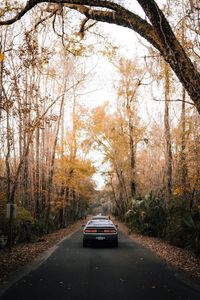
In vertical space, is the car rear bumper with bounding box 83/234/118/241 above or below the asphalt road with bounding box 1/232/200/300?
above

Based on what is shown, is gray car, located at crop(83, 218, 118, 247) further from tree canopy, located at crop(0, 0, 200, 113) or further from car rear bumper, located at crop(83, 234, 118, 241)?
tree canopy, located at crop(0, 0, 200, 113)

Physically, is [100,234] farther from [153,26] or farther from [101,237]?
[153,26]

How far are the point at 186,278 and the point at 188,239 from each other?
23.8ft

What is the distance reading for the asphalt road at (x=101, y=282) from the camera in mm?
6945

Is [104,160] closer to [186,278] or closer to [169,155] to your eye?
[169,155]

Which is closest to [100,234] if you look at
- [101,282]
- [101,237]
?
[101,237]

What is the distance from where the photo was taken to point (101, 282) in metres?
8.27

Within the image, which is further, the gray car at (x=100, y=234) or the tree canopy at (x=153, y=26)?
the gray car at (x=100, y=234)

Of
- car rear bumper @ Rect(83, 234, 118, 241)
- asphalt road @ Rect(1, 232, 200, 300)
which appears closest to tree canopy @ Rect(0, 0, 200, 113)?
asphalt road @ Rect(1, 232, 200, 300)

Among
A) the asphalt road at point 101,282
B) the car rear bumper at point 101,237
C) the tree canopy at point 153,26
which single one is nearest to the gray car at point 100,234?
the car rear bumper at point 101,237

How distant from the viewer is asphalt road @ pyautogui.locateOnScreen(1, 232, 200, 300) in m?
6.95

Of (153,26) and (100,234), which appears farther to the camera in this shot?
(100,234)

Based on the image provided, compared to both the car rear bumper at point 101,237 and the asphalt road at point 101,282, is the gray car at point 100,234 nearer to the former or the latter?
the car rear bumper at point 101,237

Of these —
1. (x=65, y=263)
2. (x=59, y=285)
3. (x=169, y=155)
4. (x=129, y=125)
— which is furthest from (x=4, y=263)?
(x=129, y=125)
